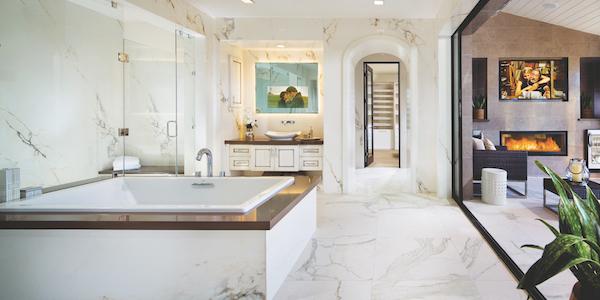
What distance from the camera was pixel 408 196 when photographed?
554 cm

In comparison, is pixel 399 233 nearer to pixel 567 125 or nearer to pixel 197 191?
pixel 197 191

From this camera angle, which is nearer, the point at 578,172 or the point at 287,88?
the point at 578,172

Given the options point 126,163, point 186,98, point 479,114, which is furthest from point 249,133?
point 479,114

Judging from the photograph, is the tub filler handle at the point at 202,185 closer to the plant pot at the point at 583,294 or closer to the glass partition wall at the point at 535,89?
the plant pot at the point at 583,294

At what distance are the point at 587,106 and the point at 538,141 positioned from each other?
0.87 m

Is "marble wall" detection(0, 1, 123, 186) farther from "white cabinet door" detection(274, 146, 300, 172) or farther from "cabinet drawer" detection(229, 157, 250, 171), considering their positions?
"white cabinet door" detection(274, 146, 300, 172)

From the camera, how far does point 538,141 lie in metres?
7.14

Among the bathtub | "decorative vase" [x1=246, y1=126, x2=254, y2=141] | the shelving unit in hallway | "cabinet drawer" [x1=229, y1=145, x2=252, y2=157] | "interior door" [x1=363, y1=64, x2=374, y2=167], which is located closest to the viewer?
the bathtub

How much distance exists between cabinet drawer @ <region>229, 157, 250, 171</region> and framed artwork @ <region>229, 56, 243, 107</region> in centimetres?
82

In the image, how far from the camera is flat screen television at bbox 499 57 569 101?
22.8 ft

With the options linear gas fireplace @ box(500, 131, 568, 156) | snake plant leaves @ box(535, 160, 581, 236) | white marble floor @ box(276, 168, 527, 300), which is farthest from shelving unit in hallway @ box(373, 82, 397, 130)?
snake plant leaves @ box(535, 160, 581, 236)

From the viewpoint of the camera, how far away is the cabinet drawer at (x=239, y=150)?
601cm

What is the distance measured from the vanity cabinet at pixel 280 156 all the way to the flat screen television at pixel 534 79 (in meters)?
3.59

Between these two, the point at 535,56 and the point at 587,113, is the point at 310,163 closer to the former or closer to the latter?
the point at 535,56
